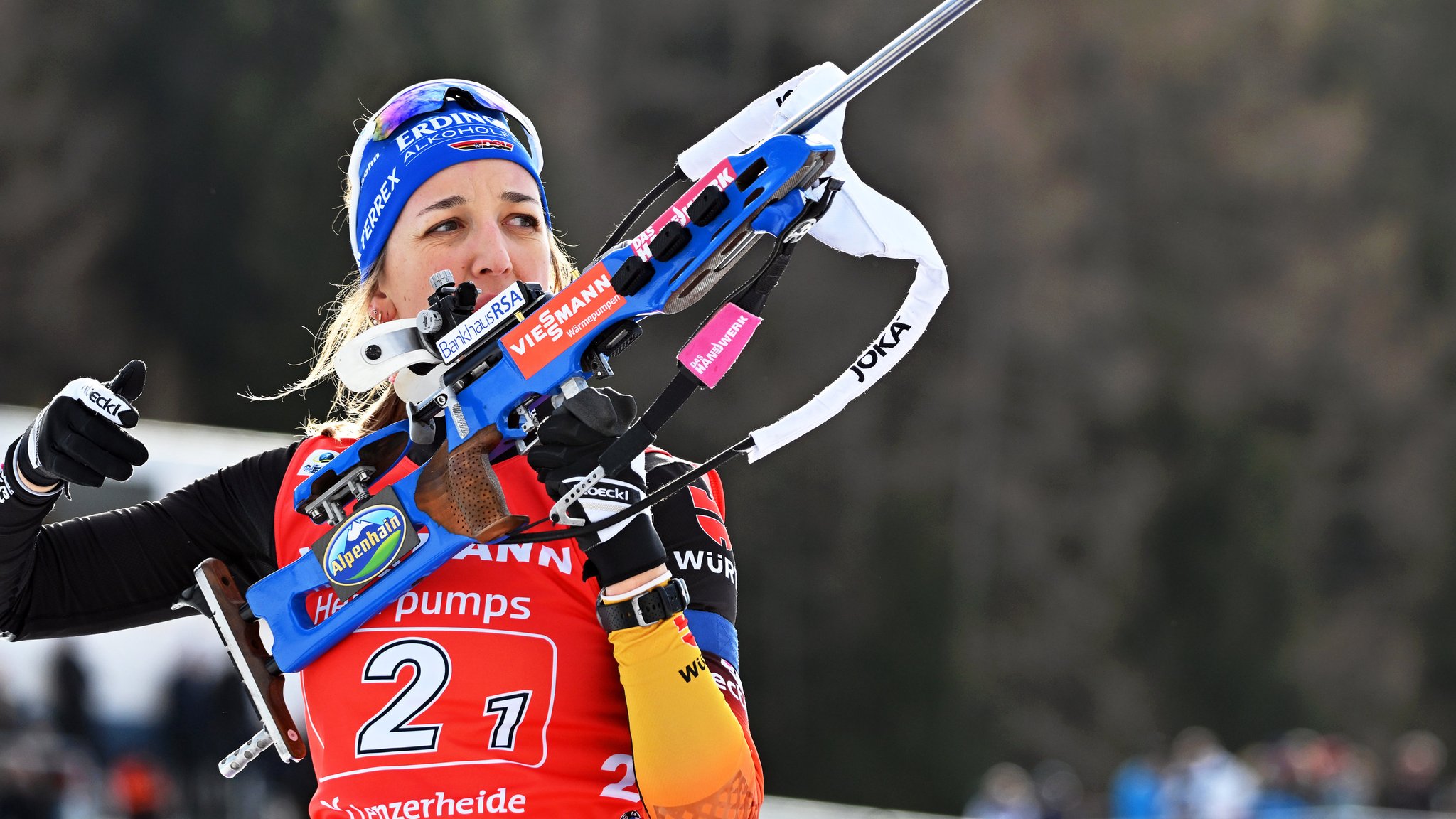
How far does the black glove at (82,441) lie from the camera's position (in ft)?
6.92

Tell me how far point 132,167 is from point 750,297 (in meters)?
17.5

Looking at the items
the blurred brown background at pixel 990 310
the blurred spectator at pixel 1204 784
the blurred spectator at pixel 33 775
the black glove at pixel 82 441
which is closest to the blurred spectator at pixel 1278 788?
the blurred spectator at pixel 1204 784

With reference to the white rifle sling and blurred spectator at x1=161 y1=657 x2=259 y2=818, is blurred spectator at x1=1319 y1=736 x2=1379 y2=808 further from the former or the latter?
the white rifle sling

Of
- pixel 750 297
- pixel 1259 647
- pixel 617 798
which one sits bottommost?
pixel 1259 647

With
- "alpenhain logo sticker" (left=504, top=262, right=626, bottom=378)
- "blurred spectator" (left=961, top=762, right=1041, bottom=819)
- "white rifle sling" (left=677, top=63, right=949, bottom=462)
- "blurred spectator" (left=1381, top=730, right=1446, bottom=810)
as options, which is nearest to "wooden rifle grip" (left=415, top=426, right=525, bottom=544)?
"alpenhain logo sticker" (left=504, top=262, right=626, bottom=378)

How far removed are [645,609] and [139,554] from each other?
2.66 ft

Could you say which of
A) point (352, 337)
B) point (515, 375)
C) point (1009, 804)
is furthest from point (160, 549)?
point (1009, 804)

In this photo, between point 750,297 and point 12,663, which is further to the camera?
point 12,663

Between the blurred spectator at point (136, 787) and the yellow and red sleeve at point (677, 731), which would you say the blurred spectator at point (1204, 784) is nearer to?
the blurred spectator at point (136, 787)

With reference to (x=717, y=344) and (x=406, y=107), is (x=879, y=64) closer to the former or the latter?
(x=717, y=344)

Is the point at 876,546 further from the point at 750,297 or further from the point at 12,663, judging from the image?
the point at 750,297

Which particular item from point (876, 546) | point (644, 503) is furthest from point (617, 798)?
point (876, 546)

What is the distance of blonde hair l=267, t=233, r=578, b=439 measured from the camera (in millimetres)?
2332

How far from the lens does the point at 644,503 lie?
77.4 inches
